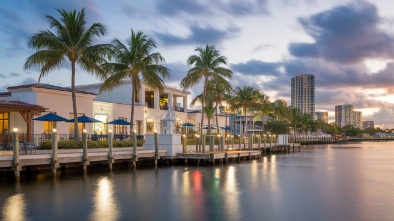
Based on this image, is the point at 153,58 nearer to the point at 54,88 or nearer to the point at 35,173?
the point at 54,88

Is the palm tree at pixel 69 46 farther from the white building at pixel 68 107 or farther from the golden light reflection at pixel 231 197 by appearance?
the golden light reflection at pixel 231 197

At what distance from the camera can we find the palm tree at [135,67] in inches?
1702

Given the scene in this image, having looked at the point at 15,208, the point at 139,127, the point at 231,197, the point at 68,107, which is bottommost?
the point at 231,197

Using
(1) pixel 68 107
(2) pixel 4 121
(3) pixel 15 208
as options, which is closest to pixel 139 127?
→ (1) pixel 68 107

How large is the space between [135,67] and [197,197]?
1012 inches

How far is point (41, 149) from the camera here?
32469 mm

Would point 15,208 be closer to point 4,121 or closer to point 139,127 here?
point 4,121

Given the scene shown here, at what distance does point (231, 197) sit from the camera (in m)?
20.5

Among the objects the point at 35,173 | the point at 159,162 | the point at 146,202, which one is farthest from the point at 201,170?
the point at 146,202

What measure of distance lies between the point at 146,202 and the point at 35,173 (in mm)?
11820

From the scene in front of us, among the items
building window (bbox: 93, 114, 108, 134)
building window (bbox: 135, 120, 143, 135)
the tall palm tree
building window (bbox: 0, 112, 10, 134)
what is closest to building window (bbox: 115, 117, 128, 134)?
building window (bbox: 135, 120, 143, 135)

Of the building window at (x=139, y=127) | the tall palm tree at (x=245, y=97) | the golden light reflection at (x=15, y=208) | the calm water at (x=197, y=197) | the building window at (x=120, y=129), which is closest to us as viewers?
the golden light reflection at (x=15, y=208)

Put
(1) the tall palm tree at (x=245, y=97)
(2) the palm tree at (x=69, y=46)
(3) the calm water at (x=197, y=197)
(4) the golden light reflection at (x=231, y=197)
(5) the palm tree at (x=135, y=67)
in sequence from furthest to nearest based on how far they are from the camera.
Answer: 1. (1) the tall palm tree at (x=245, y=97)
2. (5) the palm tree at (x=135, y=67)
3. (2) the palm tree at (x=69, y=46)
4. (4) the golden light reflection at (x=231, y=197)
5. (3) the calm water at (x=197, y=197)

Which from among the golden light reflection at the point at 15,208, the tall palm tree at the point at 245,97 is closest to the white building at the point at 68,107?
the tall palm tree at the point at 245,97
